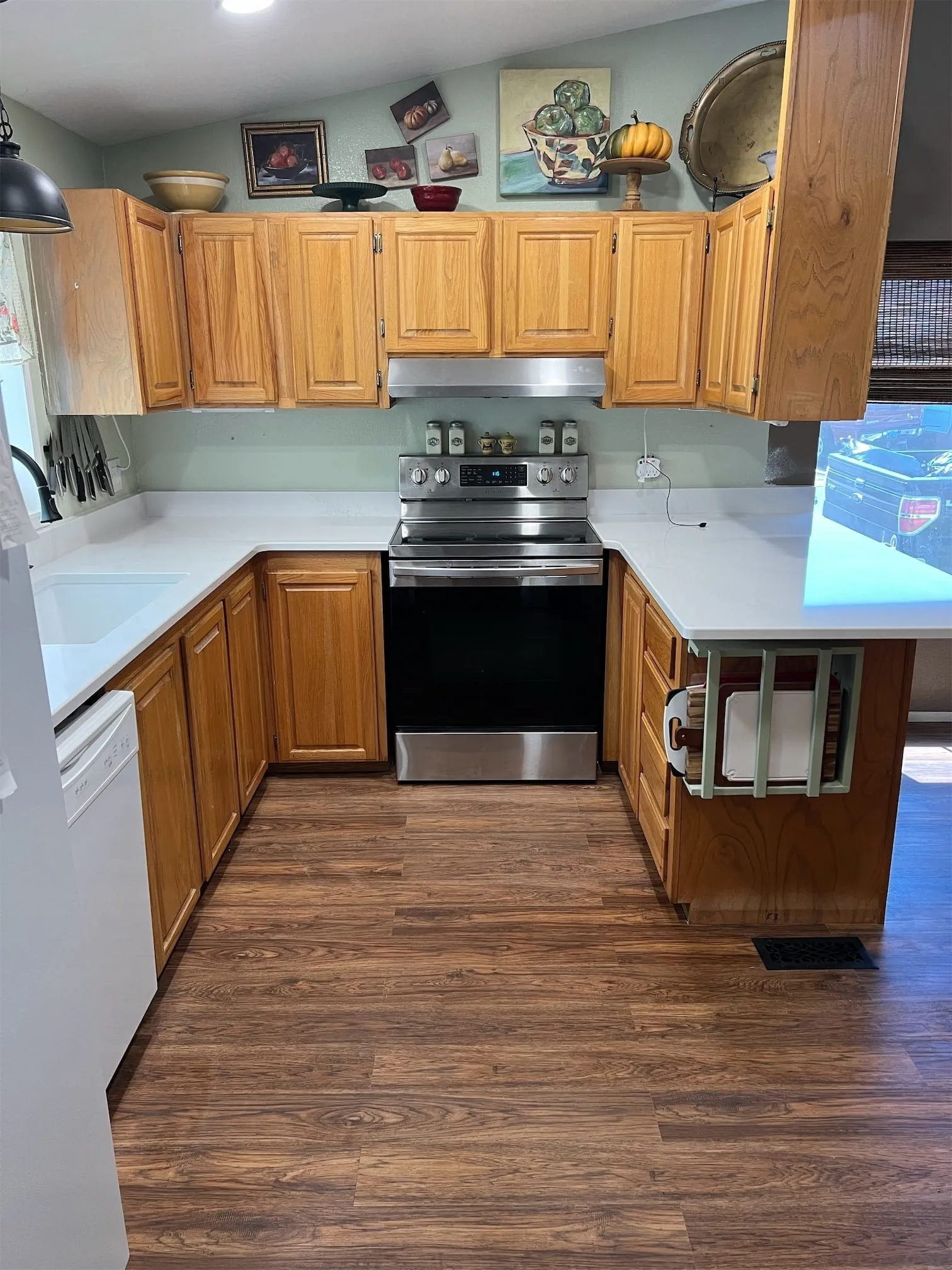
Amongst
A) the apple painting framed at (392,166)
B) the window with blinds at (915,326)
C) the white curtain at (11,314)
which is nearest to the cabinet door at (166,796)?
the white curtain at (11,314)

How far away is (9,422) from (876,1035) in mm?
2956

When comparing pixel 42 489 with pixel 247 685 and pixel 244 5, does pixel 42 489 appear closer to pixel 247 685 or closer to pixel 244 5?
pixel 247 685

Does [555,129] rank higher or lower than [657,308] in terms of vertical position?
higher

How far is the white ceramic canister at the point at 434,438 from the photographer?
369 cm

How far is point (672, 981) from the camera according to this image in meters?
2.36

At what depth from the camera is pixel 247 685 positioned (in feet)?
10.3

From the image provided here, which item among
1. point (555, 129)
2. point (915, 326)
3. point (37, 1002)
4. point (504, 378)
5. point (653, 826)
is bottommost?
point (653, 826)

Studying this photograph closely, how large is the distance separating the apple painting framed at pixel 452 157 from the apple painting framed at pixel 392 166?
0.07m

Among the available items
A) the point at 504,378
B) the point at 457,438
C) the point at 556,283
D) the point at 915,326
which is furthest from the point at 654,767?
the point at 915,326

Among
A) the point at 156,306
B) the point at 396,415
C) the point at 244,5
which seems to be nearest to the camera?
the point at 244,5

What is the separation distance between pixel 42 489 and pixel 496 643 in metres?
1.57

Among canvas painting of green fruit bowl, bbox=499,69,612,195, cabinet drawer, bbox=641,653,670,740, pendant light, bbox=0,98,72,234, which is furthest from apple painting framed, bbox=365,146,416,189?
cabinet drawer, bbox=641,653,670,740

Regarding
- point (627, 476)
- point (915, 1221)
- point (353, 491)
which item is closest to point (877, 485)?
point (627, 476)

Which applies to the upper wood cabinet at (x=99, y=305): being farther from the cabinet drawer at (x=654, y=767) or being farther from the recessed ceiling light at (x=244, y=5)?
the cabinet drawer at (x=654, y=767)
